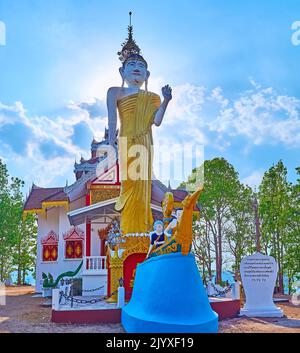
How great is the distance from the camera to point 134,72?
38.5ft

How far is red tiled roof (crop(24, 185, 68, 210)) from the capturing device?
18.2m

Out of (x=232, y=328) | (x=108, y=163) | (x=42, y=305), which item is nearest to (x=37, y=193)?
(x=108, y=163)

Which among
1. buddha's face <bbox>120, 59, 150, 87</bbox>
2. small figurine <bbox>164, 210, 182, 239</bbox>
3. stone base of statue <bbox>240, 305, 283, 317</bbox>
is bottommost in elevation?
stone base of statue <bbox>240, 305, 283, 317</bbox>

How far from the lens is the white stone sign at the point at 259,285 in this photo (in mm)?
10758

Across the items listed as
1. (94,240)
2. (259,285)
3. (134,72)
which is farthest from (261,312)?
(94,240)

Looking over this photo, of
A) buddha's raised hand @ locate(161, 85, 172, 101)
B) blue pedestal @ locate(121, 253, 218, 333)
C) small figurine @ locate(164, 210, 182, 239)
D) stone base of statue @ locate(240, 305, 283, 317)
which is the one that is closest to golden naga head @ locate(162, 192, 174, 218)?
small figurine @ locate(164, 210, 182, 239)

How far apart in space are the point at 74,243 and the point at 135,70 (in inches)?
359

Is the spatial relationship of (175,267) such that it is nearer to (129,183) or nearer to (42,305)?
(129,183)

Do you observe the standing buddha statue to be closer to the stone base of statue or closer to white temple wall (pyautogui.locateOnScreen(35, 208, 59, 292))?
the stone base of statue

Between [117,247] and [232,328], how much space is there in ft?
12.5

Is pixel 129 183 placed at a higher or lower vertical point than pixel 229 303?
higher

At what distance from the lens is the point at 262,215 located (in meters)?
20.2

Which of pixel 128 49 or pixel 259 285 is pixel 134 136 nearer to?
pixel 128 49
